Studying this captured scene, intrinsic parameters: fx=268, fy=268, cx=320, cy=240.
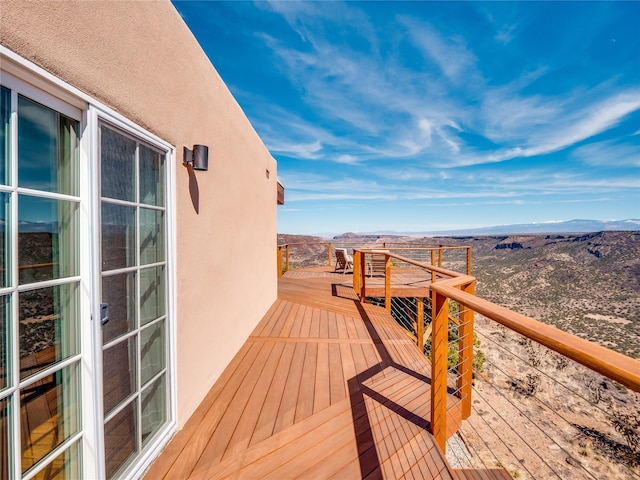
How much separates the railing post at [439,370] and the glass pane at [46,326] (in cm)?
189

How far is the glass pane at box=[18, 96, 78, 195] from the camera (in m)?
0.95

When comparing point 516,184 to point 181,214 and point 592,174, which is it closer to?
point 592,174

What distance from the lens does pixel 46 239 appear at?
1.04 metres

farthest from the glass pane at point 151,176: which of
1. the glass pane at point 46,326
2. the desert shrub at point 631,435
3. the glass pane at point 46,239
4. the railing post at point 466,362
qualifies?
the desert shrub at point 631,435

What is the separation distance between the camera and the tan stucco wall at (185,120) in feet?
3.43

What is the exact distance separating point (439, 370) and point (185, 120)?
2462 millimetres

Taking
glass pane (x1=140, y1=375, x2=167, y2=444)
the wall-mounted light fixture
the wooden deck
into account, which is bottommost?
the wooden deck

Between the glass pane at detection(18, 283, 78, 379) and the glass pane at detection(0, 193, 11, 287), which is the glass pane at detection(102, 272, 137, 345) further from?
the glass pane at detection(0, 193, 11, 287)

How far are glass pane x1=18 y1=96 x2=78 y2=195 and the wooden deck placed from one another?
1642 millimetres

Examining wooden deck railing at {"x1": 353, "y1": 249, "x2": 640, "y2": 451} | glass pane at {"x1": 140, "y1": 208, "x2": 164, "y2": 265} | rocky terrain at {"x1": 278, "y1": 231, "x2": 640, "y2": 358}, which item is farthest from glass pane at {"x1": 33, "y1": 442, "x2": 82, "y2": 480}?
rocky terrain at {"x1": 278, "y1": 231, "x2": 640, "y2": 358}

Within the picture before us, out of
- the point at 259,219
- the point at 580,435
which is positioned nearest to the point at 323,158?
the point at 259,219

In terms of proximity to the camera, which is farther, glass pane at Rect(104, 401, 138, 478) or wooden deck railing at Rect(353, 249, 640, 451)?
glass pane at Rect(104, 401, 138, 478)

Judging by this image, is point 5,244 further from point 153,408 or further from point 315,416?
point 315,416

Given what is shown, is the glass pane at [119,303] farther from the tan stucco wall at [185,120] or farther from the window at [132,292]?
the tan stucco wall at [185,120]
